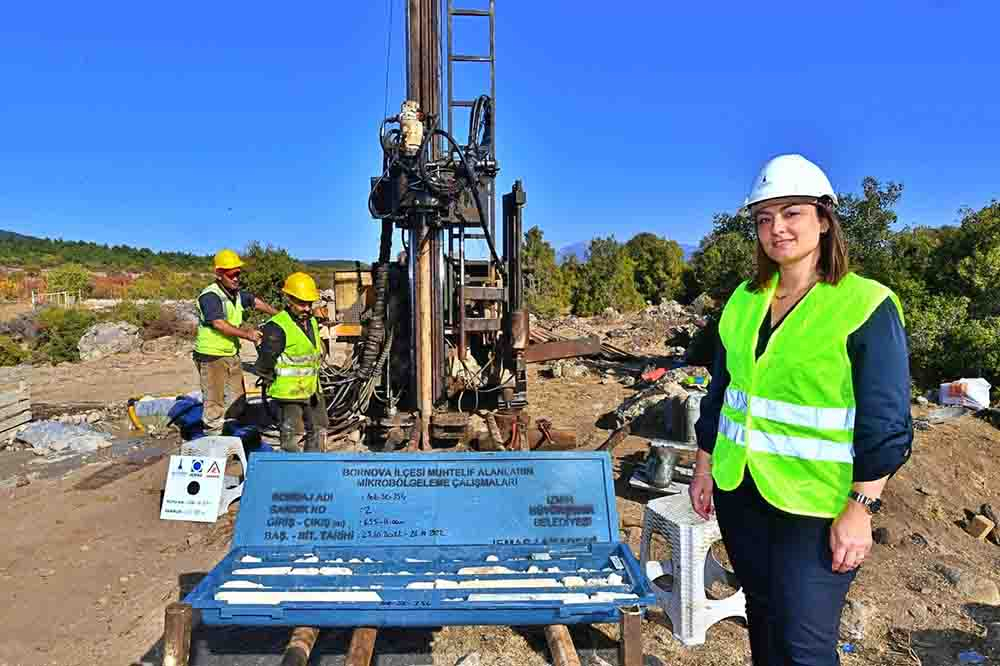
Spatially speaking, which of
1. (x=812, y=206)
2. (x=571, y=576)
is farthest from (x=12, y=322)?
(x=812, y=206)

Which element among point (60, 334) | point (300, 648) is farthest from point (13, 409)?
point (60, 334)

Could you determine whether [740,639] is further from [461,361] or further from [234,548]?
[461,361]

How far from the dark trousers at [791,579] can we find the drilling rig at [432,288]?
14.6 feet

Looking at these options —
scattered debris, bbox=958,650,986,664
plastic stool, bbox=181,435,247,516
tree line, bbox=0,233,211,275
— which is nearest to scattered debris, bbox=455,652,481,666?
scattered debris, bbox=958,650,986,664

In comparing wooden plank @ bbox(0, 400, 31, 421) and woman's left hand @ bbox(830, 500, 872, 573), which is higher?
woman's left hand @ bbox(830, 500, 872, 573)

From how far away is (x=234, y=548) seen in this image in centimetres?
323

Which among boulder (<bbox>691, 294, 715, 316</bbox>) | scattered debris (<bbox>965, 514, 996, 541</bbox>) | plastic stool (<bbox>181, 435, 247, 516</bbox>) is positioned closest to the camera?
scattered debris (<bbox>965, 514, 996, 541</bbox>)

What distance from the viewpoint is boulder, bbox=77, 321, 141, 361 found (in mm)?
16062

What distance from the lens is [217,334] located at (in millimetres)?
6332

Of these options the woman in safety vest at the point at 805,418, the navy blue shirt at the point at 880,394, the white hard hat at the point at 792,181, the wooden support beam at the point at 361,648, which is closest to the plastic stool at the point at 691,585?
the woman in safety vest at the point at 805,418

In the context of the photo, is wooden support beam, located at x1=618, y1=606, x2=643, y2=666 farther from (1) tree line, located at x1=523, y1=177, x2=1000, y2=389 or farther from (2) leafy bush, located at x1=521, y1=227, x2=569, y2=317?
(2) leafy bush, located at x1=521, y1=227, x2=569, y2=317

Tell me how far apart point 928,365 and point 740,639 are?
737cm

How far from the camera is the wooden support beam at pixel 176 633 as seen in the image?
2568 millimetres

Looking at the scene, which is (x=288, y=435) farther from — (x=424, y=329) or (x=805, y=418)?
(x=805, y=418)
